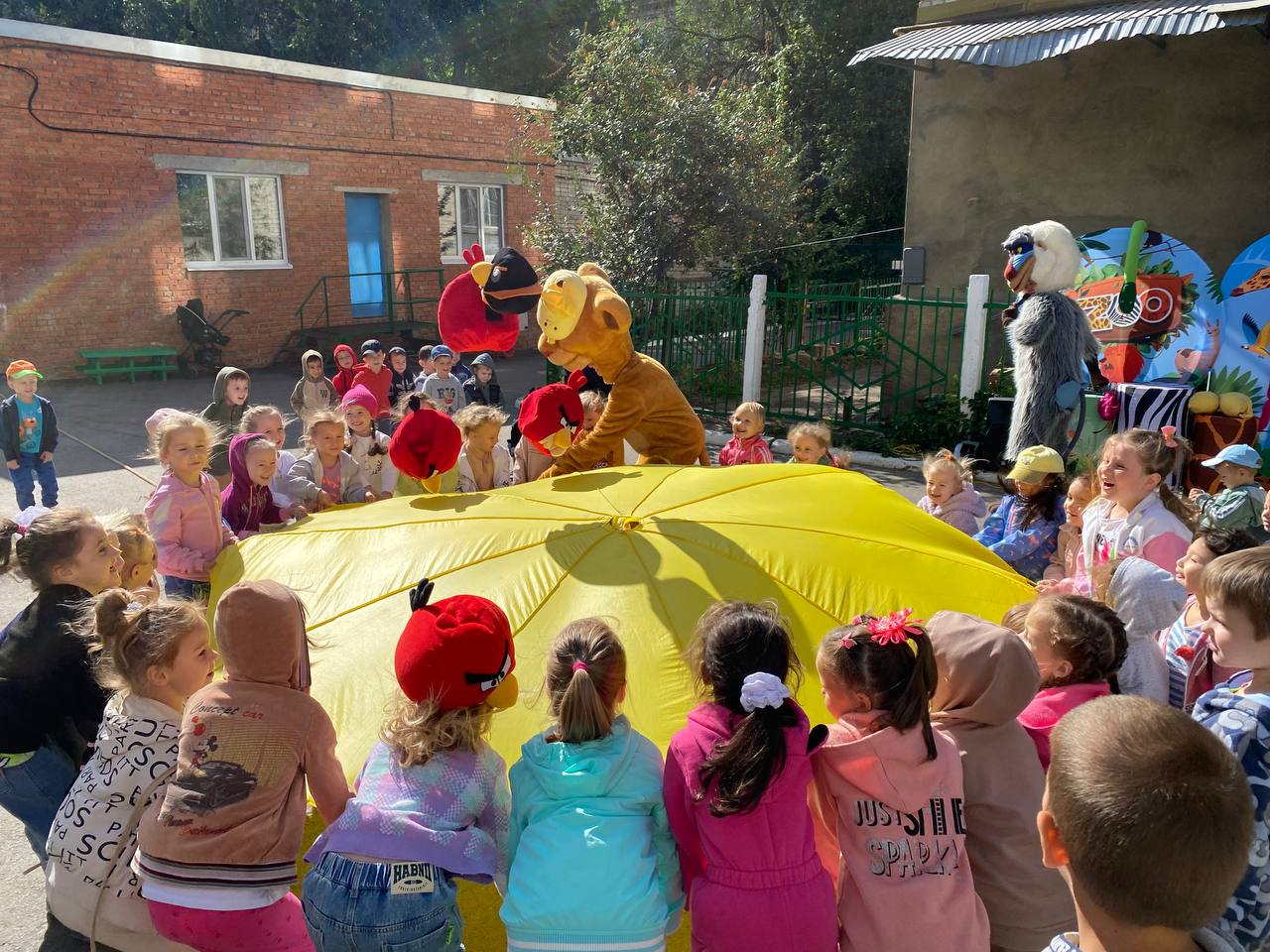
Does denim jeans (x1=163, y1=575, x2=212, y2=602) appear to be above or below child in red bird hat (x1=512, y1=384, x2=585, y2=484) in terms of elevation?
below

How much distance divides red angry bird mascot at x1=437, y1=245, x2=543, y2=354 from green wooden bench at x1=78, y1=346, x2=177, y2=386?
11.7 m

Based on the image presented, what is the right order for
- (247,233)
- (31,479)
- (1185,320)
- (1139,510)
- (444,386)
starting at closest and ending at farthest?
(1139,510)
(31,479)
(1185,320)
(444,386)
(247,233)

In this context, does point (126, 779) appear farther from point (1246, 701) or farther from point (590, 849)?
point (1246, 701)

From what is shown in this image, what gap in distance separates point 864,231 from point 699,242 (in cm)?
885

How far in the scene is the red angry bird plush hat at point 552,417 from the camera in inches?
183

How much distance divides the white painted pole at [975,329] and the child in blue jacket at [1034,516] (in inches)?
213

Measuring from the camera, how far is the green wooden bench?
14.2 m

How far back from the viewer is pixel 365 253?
1781 centimetres

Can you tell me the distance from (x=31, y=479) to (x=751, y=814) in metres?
7.27

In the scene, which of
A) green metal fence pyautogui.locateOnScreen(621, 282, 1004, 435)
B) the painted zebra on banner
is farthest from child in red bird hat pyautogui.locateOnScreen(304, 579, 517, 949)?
green metal fence pyautogui.locateOnScreen(621, 282, 1004, 435)

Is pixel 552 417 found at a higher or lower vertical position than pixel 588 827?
higher

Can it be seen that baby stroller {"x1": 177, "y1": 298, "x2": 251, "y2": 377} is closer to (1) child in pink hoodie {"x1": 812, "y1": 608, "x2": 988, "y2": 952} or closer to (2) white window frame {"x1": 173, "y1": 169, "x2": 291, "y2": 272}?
(2) white window frame {"x1": 173, "y1": 169, "x2": 291, "y2": 272}

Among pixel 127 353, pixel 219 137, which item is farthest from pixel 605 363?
pixel 219 137

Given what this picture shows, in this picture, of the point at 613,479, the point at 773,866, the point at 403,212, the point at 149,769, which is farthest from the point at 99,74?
the point at 773,866
